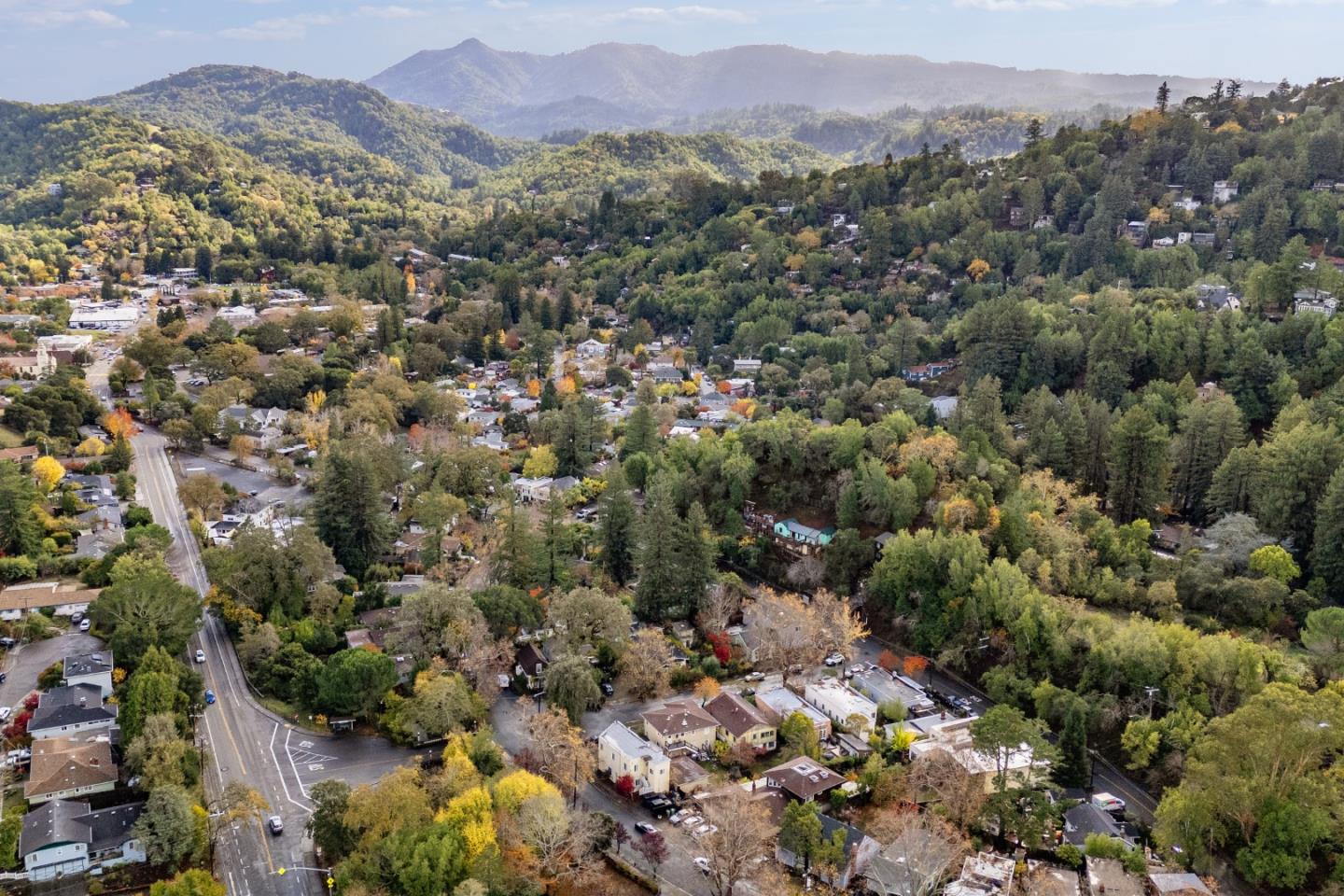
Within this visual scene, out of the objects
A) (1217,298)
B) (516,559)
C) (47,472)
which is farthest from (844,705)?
(1217,298)

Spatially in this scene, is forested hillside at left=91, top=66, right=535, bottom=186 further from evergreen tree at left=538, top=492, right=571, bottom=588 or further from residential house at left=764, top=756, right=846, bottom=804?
residential house at left=764, top=756, right=846, bottom=804

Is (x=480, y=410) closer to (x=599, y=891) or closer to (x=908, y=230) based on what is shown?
(x=908, y=230)

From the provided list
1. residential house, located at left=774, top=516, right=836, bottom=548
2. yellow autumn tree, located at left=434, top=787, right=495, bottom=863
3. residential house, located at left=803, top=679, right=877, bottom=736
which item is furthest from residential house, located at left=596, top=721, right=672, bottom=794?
residential house, located at left=774, top=516, right=836, bottom=548

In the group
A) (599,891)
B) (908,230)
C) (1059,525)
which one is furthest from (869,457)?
(908,230)

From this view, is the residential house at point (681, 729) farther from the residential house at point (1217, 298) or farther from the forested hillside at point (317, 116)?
the forested hillside at point (317, 116)

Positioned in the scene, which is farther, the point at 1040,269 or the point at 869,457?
the point at 1040,269

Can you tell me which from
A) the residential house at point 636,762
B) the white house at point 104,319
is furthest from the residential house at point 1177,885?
the white house at point 104,319

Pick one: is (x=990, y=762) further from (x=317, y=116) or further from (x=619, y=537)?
(x=317, y=116)
